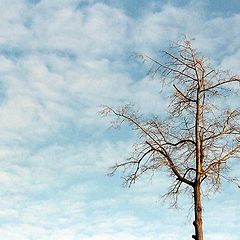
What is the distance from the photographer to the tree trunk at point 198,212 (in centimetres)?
1955

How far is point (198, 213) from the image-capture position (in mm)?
19812

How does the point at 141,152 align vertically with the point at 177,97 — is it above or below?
below

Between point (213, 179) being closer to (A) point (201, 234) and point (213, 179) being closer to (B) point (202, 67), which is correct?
(A) point (201, 234)

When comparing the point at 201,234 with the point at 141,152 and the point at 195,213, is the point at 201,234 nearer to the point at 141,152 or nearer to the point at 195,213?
the point at 195,213

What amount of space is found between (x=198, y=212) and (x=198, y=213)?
34mm

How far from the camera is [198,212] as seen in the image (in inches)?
781

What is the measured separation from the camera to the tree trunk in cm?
1955

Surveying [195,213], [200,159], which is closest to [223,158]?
[200,159]

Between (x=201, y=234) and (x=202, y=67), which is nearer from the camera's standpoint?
(x=201, y=234)

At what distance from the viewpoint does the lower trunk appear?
1955 cm

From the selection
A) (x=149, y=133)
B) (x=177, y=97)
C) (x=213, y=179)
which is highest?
(x=177, y=97)

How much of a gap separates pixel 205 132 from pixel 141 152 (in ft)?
7.66

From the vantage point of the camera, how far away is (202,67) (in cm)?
2177

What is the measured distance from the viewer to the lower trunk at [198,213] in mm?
19547
